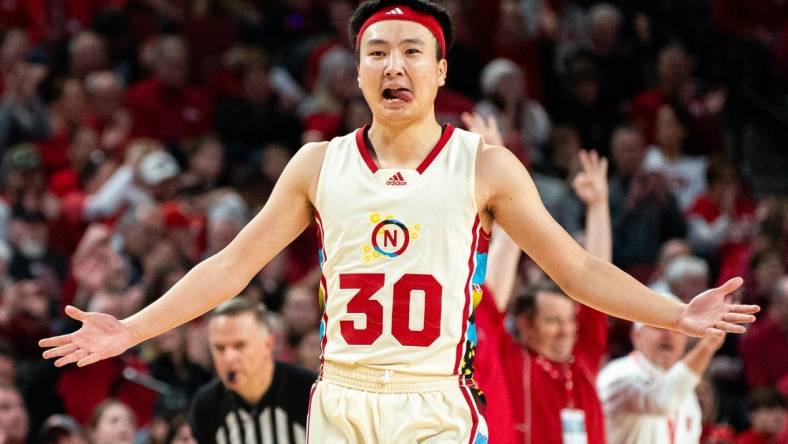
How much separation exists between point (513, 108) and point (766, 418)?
12.7ft

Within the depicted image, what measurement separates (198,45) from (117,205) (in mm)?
2191

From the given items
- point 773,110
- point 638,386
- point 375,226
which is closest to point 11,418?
point 638,386

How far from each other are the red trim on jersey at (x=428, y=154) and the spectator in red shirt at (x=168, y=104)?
7.52m

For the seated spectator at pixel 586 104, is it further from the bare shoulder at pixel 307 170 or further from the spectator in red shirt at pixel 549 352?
the bare shoulder at pixel 307 170

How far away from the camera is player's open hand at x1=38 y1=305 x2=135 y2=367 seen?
4.45 meters

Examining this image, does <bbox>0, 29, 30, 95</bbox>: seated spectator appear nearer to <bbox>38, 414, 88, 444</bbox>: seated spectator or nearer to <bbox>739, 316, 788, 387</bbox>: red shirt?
<bbox>38, 414, 88, 444</bbox>: seated spectator

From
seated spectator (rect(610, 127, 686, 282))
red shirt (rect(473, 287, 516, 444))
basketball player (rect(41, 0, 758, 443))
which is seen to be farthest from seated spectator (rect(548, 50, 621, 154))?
basketball player (rect(41, 0, 758, 443))

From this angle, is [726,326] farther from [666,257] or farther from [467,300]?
[666,257]

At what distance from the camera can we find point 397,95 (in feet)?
15.1

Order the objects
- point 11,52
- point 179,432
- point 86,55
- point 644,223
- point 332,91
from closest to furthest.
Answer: point 179,432
point 644,223
point 332,91
point 86,55
point 11,52

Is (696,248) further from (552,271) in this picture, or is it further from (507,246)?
(552,271)

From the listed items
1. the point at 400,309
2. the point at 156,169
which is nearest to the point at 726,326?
the point at 400,309

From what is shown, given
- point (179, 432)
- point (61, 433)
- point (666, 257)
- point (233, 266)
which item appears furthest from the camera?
point (666, 257)

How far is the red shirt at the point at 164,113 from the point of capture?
12.1 m
